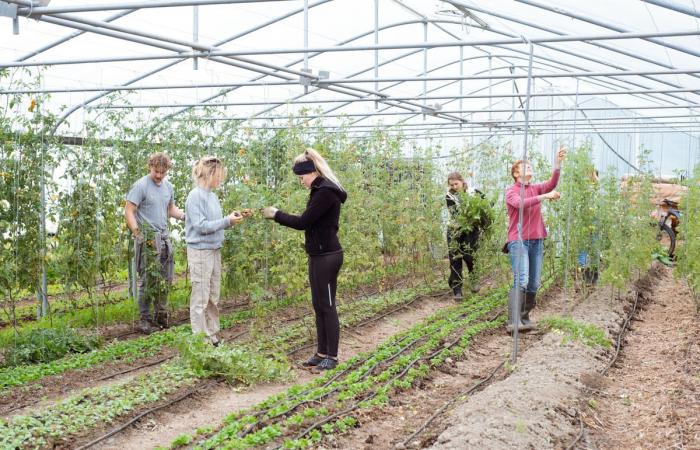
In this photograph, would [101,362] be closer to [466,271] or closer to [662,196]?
[466,271]

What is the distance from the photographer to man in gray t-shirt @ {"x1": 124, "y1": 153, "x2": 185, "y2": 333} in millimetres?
7590

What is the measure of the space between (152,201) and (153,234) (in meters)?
0.35

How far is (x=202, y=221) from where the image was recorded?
21.2ft

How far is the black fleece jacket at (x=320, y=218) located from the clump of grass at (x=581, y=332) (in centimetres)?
233

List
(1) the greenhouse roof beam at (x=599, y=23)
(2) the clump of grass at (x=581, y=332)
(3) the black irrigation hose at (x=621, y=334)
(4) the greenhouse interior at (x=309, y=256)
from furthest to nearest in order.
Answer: (1) the greenhouse roof beam at (x=599, y=23)
(2) the clump of grass at (x=581, y=332)
(3) the black irrigation hose at (x=621, y=334)
(4) the greenhouse interior at (x=309, y=256)

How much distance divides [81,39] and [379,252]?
448cm

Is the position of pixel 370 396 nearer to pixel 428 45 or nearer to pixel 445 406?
pixel 445 406

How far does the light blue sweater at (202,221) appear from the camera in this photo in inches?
255

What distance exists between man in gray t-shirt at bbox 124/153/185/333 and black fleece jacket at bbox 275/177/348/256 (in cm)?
219

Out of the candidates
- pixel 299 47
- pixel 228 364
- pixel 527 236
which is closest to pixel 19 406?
pixel 228 364

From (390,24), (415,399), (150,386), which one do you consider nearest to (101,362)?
(150,386)

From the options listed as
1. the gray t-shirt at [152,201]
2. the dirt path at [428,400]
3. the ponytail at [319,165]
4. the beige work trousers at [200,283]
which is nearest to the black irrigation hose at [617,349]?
the dirt path at [428,400]

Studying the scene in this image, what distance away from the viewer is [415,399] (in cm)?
546

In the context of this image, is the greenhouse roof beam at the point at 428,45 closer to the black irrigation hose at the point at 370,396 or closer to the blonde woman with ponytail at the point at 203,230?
the blonde woman with ponytail at the point at 203,230
